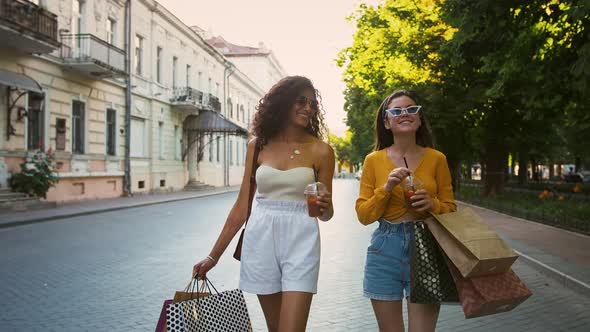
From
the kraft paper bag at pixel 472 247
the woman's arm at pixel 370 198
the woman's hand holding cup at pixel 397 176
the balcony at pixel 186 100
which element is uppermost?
the balcony at pixel 186 100

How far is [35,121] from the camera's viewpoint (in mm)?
19938

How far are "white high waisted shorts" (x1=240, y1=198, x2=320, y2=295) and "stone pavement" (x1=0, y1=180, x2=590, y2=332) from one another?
8.09 feet

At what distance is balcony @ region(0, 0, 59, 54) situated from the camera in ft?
54.9

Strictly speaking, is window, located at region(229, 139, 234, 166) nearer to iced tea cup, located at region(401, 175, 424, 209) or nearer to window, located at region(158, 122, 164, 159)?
window, located at region(158, 122, 164, 159)

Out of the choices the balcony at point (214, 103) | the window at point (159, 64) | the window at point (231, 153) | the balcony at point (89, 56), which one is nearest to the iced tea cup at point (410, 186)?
the balcony at point (89, 56)

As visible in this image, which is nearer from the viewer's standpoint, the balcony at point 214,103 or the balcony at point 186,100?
the balcony at point 186,100

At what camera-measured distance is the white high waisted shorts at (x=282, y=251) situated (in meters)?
3.01

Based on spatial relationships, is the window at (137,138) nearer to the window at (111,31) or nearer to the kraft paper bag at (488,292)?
the window at (111,31)

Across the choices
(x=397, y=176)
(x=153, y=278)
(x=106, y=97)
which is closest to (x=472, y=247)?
(x=397, y=176)

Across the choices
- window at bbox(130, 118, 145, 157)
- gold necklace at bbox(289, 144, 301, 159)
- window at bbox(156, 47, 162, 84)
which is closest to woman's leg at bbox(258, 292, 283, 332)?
gold necklace at bbox(289, 144, 301, 159)

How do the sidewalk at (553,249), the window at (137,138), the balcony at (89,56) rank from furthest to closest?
the window at (137,138) → the balcony at (89,56) → the sidewalk at (553,249)

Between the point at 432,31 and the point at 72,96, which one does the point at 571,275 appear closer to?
the point at 432,31

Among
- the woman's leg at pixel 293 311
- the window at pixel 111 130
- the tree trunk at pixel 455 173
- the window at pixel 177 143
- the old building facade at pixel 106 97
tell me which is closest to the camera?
the woman's leg at pixel 293 311

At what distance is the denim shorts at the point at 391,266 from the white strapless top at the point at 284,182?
515 mm
